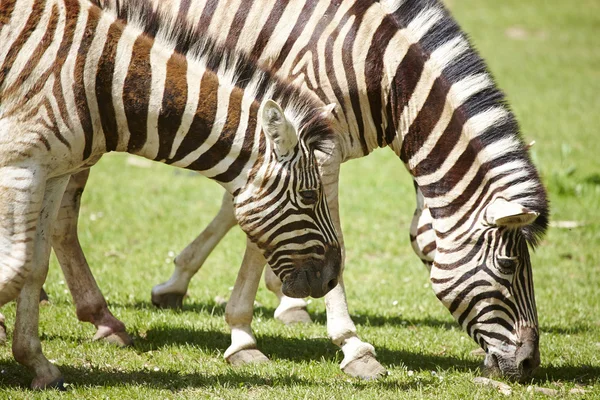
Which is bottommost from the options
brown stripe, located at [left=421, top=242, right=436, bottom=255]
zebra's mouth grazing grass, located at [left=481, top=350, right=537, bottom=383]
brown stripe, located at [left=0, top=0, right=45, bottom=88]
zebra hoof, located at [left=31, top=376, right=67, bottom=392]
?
zebra hoof, located at [left=31, top=376, right=67, bottom=392]

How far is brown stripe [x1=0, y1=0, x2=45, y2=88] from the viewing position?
482 cm

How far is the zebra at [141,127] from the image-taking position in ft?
15.8

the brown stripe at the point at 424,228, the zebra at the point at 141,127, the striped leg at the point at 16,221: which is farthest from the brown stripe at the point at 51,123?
the brown stripe at the point at 424,228

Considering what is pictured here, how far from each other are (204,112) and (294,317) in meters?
2.86

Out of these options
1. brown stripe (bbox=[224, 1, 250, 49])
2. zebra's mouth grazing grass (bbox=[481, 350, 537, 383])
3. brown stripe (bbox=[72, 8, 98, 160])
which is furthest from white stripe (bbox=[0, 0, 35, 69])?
zebra's mouth grazing grass (bbox=[481, 350, 537, 383])

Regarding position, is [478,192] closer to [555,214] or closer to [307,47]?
[307,47]

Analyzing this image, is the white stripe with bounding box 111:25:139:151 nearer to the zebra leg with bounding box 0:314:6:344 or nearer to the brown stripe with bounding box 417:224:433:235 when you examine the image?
the zebra leg with bounding box 0:314:6:344

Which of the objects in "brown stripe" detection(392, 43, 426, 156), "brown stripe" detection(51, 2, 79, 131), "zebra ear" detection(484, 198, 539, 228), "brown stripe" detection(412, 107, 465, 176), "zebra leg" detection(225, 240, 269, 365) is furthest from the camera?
"zebra leg" detection(225, 240, 269, 365)

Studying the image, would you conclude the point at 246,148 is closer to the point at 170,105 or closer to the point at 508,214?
the point at 170,105

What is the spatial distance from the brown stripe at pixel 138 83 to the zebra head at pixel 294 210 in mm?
814

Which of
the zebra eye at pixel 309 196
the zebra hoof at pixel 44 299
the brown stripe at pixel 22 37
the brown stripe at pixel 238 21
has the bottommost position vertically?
Answer: the zebra hoof at pixel 44 299

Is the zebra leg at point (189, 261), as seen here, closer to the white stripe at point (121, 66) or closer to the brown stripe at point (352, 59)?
the brown stripe at point (352, 59)

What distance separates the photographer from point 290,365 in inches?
232

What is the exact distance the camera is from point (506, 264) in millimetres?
5453
